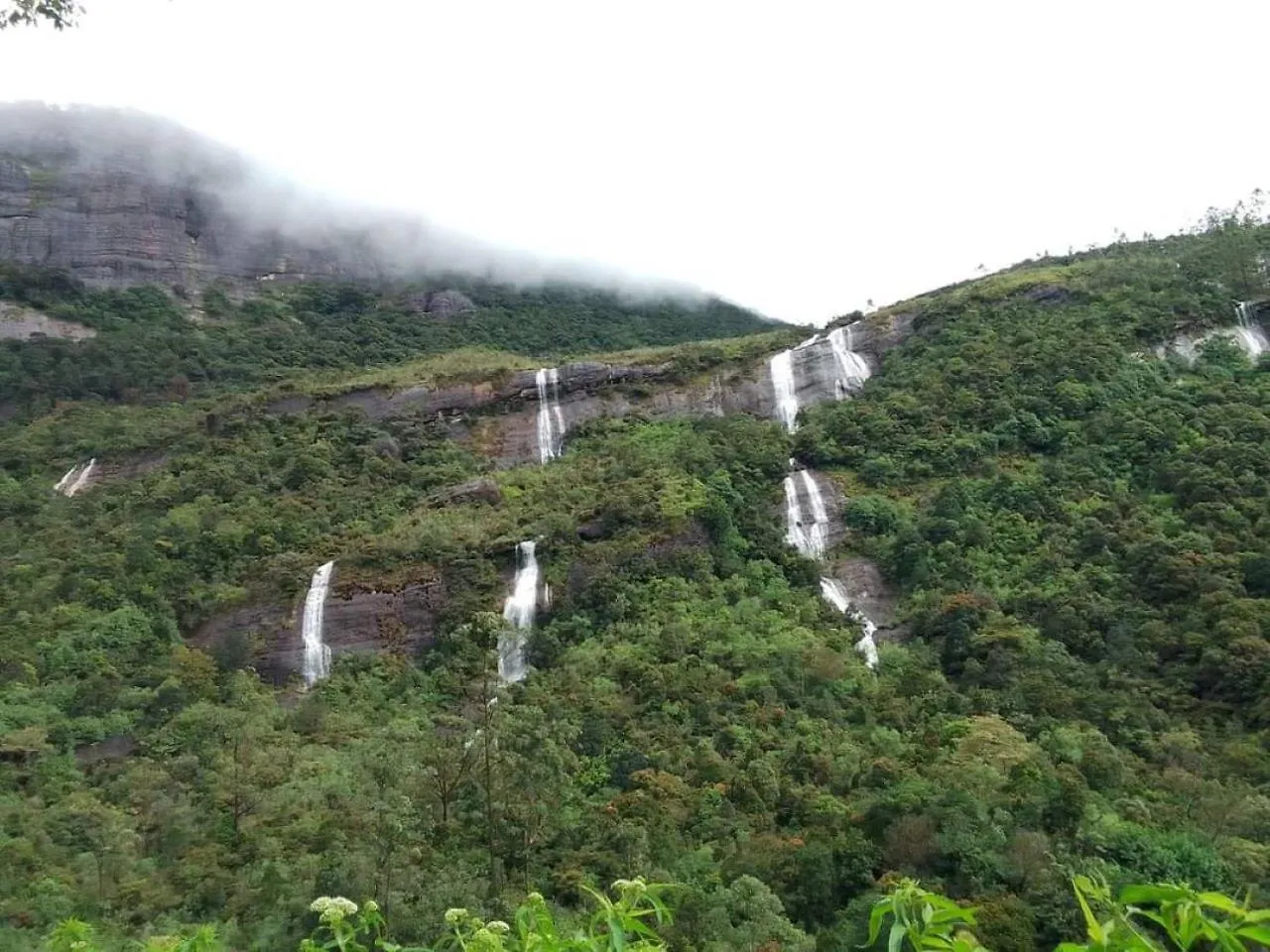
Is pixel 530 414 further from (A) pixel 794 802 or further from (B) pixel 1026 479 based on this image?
(A) pixel 794 802

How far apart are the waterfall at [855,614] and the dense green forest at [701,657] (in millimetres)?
462

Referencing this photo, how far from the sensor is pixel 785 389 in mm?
45031

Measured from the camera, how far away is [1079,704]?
22.0m

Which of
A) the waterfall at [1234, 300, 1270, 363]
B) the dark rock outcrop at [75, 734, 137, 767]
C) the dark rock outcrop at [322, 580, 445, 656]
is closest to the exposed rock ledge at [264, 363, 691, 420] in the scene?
the dark rock outcrop at [322, 580, 445, 656]

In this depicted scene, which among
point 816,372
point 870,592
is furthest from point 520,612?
point 816,372

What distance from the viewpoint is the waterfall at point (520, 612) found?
28766mm

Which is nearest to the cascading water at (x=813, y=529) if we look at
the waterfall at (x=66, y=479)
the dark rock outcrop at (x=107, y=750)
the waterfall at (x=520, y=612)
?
the waterfall at (x=520, y=612)

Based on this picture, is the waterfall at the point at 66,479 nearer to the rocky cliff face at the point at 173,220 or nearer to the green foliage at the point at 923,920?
the rocky cliff face at the point at 173,220

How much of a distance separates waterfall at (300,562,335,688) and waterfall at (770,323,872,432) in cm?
2113

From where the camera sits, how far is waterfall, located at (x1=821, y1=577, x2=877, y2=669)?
26922 mm

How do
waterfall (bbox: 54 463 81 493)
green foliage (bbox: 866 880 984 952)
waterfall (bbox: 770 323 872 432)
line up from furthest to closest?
waterfall (bbox: 770 323 872 432) → waterfall (bbox: 54 463 81 493) → green foliage (bbox: 866 880 984 952)

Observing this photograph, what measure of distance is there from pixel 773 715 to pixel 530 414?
25.8 meters

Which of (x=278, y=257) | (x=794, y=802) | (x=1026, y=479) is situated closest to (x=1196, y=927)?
(x=794, y=802)

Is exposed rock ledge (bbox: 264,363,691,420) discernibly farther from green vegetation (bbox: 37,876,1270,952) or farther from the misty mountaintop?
green vegetation (bbox: 37,876,1270,952)
